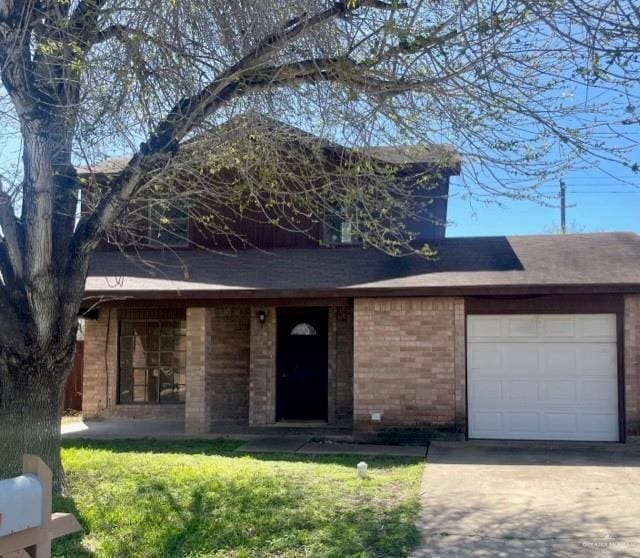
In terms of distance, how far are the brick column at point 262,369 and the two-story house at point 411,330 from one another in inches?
1.2

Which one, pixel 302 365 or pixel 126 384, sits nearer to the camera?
pixel 302 365

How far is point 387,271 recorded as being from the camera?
12.6 meters

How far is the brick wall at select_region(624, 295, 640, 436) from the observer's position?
439 inches

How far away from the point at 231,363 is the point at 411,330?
4417 millimetres

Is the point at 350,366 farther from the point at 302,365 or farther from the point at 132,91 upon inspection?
the point at 132,91

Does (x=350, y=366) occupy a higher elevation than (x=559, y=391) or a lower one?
higher

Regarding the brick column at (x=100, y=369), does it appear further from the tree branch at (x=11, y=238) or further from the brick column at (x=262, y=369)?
the tree branch at (x=11, y=238)

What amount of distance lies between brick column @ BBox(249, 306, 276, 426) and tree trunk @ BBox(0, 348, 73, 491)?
7303mm

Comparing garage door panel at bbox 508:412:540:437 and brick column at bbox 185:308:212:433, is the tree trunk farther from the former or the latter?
garage door panel at bbox 508:412:540:437

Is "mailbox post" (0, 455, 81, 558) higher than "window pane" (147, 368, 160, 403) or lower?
higher

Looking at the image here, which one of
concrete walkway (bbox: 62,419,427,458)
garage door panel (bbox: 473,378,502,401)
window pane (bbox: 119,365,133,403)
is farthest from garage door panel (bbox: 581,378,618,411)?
window pane (bbox: 119,365,133,403)

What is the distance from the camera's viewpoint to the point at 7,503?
3.08m

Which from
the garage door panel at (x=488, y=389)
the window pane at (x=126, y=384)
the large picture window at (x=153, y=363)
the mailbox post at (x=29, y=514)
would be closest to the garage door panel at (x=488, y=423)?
the garage door panel at (x=488, y=389)

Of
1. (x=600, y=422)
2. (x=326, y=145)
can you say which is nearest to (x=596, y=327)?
(x=600, y=422)
